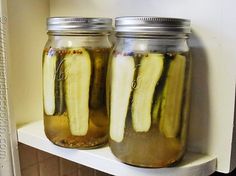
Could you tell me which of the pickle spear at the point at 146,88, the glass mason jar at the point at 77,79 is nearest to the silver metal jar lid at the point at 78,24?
the glass mason jar at the point at 77,79

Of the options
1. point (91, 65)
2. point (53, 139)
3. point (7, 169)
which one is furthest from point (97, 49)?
point (7, 169)

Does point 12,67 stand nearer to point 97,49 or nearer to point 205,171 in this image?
point 97,49

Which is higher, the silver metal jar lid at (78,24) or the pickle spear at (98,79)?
the silver metal jar lid at (78,24)

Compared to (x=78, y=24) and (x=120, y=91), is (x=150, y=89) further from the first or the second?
(x=78, y=24)

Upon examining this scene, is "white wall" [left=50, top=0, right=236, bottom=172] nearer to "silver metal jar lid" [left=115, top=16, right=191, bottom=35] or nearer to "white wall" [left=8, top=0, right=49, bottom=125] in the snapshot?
"silver metal jar lid" [left=115, top=16, right=191, bottom=35]

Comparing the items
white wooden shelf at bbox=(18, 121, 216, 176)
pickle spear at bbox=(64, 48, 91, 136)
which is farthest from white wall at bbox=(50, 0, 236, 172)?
pickle spear at bbox=(64, 48, 91, 136)

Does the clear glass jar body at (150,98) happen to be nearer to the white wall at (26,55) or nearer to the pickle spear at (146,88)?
the pickle spear at (146,88)

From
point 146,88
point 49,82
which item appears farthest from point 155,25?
point 49,82

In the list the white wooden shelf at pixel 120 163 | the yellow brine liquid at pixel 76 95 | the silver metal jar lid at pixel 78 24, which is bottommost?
the white wooden shelf at pixel 120 163
